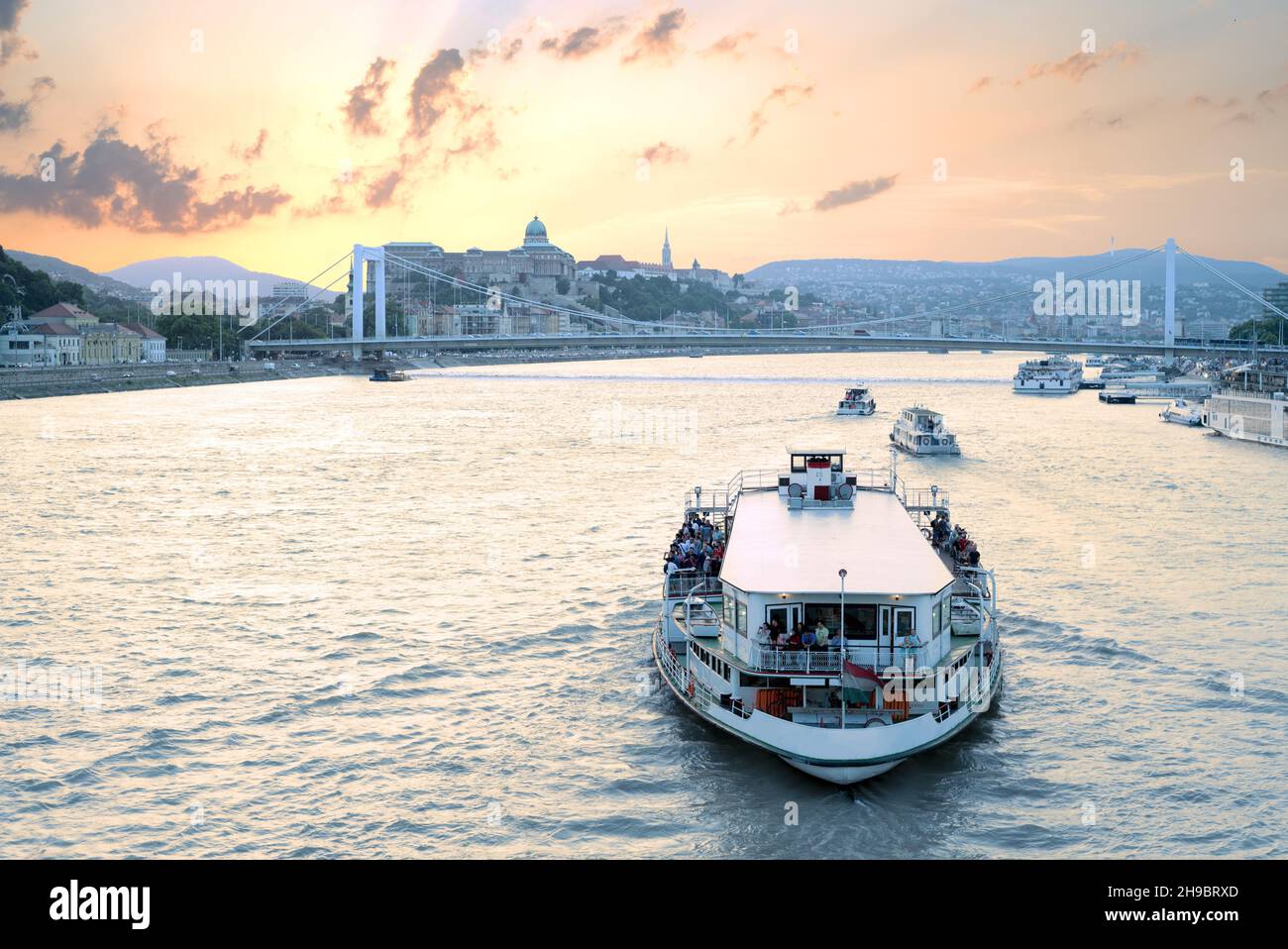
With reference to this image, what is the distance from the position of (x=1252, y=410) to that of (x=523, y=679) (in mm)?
33905

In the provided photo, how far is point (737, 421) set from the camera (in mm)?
43656

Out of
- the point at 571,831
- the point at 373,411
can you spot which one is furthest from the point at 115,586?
the point at 373,411

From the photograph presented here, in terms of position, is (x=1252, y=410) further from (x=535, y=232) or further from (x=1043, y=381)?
(x=535, y=232)

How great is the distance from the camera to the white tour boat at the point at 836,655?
9375 millimetres

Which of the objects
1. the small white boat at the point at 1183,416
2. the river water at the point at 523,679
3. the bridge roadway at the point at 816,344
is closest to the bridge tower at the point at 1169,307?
the bridge roadway at the point at 816,344

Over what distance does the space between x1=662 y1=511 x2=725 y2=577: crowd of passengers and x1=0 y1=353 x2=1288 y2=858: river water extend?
954 millimetres

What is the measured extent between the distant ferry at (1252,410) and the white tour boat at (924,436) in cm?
1069

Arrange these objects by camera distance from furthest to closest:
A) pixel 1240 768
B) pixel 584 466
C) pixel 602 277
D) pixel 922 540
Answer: pixel 602 277 → pixel 584 466 → pixel 922 540 → pixel 1240 768

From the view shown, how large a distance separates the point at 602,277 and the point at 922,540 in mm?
161160

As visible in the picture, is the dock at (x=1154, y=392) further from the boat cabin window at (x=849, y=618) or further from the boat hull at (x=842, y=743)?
the boat hull at (x=842, y=743)

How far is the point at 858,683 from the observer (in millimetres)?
9633

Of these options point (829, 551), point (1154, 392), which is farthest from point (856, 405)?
point (829, 551)
